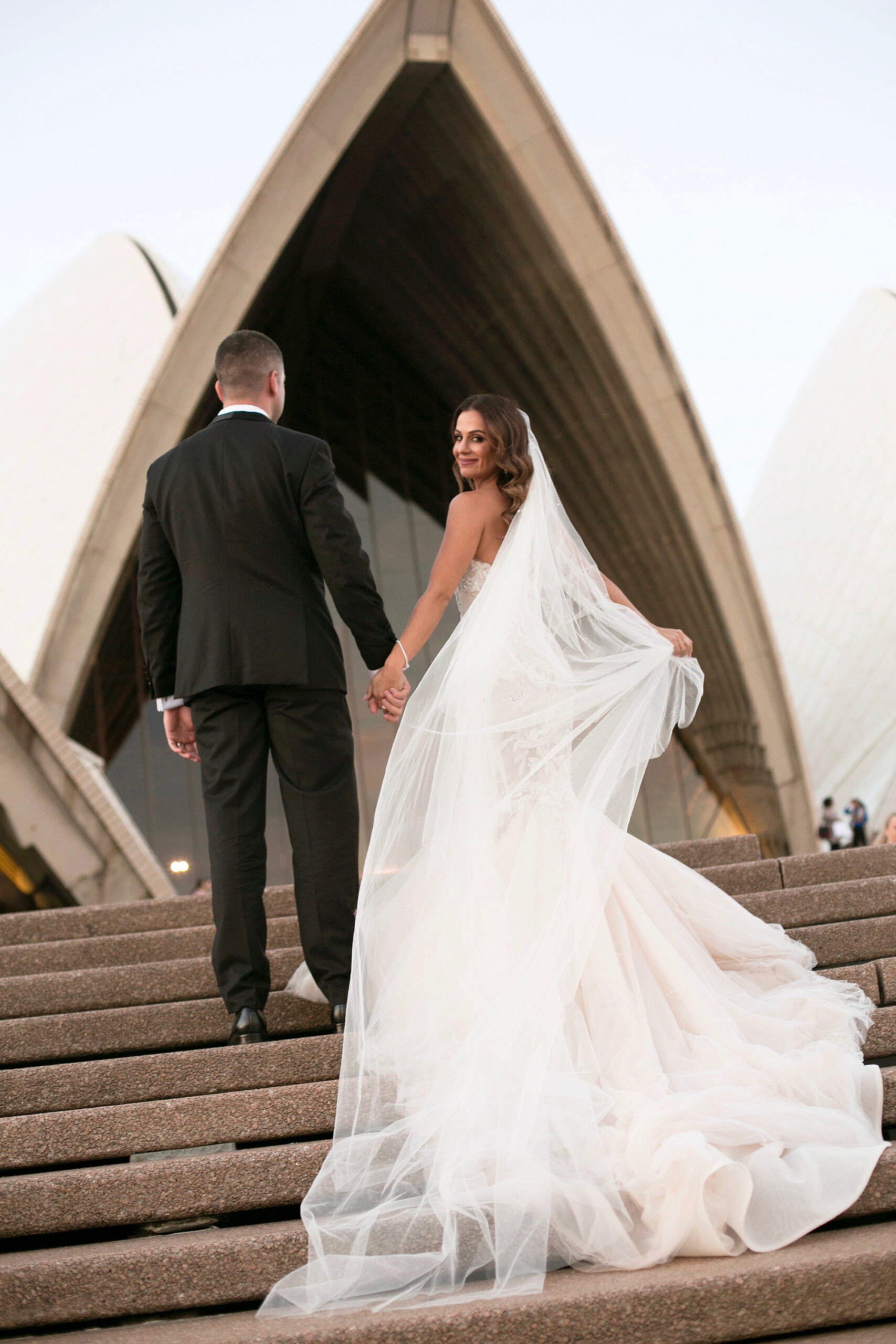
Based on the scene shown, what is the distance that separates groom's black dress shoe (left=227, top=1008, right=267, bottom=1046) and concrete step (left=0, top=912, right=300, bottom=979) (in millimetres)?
905

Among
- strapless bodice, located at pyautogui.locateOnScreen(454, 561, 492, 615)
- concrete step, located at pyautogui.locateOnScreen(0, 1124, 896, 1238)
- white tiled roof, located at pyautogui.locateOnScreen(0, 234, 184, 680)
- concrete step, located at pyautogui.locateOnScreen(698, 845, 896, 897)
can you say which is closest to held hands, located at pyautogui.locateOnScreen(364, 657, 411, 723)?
strapless bodice, located at pyautogui.locateOnScreen(454, 561, 492, 615)

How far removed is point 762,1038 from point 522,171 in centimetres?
967

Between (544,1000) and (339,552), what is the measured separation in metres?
1.38

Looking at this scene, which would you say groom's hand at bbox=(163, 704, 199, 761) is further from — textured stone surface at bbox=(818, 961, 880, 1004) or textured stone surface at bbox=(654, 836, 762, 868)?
textured stone surface at bbox=(654, 836, 762, 868)

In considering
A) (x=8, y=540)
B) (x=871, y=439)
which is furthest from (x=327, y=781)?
(x=871, y=439)

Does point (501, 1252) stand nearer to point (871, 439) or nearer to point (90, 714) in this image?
point (90, 714)

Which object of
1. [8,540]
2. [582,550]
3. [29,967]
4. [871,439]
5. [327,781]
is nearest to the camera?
[327,781]

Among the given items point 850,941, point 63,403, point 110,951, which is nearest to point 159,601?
point 110,951

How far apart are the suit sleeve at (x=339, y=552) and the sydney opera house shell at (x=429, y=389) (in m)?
7.97

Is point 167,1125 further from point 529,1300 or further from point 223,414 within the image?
point 223,414

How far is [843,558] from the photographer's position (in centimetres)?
2394

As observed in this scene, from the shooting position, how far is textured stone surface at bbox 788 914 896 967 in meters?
3.36

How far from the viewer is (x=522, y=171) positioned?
10.2 m

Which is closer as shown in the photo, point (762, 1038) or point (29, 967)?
point (762, 1038)
